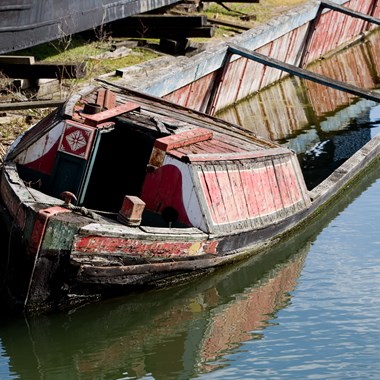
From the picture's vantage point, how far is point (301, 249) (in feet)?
47.1

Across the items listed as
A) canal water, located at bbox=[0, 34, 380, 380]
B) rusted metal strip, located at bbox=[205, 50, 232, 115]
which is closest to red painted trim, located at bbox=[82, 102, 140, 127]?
canal water, located at bbox=[0, 34, 380, 380]

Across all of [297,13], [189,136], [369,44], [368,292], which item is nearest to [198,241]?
[189,136]

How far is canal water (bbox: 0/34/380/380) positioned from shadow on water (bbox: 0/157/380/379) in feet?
0.04

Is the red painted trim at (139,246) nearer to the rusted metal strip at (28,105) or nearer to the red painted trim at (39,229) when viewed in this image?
the red painted trim at (39,229)

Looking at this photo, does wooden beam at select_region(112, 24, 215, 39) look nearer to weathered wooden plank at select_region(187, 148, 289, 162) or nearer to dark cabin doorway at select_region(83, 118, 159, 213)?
weathered wooden plank at select_region(187, 148, 289, 162)

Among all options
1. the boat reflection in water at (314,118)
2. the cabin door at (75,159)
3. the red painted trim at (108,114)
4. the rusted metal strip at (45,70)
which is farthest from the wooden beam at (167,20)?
the cabin door at (75,159)

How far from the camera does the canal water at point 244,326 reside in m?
10.7

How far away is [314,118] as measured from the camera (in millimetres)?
20688

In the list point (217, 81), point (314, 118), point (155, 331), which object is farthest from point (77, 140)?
point (314, 118)

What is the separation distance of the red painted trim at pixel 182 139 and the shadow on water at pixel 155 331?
1672 millimetres

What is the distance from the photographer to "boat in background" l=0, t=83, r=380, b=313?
36.6 ft

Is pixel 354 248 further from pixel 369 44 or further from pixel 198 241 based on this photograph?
pixel 369 44

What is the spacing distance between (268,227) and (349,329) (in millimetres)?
2339

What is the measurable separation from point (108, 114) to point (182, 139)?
0.99m
